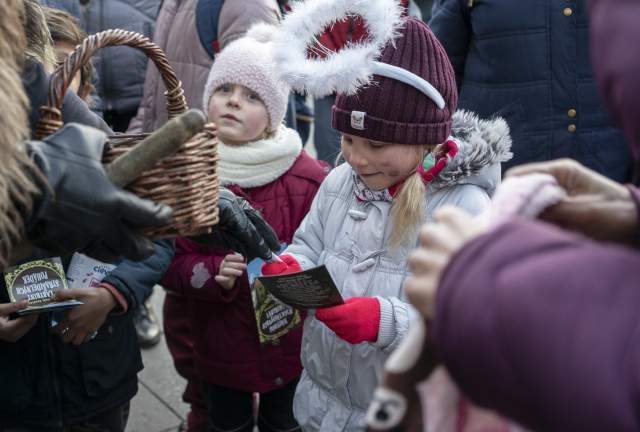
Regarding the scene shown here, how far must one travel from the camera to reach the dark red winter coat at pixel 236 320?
2.41 meters

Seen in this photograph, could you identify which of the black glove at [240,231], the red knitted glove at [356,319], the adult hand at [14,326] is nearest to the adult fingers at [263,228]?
the black glove at [240,231]

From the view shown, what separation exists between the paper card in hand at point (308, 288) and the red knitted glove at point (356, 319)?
0.04 m

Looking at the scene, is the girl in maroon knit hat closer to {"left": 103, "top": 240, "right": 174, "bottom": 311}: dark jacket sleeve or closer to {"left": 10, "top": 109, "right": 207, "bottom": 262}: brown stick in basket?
{"left": 103, "top": 240, "right": 174, "bottom": 311}: dark jacket sleeve

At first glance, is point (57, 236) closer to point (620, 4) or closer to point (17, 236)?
point (17, 236)

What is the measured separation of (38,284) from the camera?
1.88 metres

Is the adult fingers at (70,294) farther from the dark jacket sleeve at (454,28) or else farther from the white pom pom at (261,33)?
the dark jacket sleeve at (454,28)

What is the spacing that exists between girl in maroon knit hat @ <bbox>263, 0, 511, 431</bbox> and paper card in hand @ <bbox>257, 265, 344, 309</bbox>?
0.11 m

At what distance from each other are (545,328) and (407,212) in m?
1.18

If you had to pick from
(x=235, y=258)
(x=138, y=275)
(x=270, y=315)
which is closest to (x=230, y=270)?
(x=235, y=258)

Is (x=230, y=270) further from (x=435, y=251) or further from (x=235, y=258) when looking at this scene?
(x=435, y=251)

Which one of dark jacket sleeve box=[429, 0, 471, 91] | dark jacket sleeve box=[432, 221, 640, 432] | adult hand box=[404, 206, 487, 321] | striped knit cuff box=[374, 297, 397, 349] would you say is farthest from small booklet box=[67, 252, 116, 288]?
dark jacket sleeve box=[429, 0, 471, 91]

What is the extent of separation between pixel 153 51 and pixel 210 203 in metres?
0.47

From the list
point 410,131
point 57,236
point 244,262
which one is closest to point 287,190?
point 244,262

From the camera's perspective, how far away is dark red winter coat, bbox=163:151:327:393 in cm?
241
